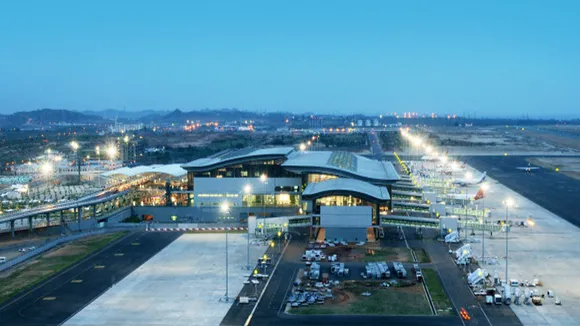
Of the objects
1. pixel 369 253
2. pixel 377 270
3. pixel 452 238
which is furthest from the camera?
pixel 452 238

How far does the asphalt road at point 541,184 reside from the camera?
75.1 meters

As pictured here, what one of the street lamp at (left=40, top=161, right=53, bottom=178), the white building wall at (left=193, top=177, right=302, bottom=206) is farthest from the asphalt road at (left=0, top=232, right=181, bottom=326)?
the street lamp at (left=40, top=161, right=53, bottom=178)

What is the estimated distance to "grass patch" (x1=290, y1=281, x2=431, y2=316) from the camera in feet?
122

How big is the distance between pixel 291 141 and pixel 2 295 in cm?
15245

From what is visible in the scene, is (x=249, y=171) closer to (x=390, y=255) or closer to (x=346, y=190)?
(x=346, y=190)

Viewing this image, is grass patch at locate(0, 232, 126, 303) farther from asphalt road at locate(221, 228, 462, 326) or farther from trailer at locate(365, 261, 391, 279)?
trailer at locate(365, 261, 391, 279)

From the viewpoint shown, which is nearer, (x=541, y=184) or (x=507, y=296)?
(x=507, y=296)

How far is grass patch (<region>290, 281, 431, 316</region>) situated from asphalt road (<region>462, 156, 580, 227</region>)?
31.8 metres

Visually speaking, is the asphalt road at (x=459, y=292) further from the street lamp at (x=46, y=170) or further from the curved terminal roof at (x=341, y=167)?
the street lamp at (x=46, y=170)

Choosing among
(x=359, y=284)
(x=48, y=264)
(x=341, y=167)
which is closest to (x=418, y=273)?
(x=359, y=284)

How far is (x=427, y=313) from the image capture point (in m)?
36.6

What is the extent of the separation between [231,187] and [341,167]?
13.4 meters

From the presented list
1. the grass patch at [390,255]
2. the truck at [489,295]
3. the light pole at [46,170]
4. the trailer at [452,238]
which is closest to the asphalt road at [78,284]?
the grass patch at [390,255]

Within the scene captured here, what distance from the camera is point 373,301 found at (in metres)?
39.2
